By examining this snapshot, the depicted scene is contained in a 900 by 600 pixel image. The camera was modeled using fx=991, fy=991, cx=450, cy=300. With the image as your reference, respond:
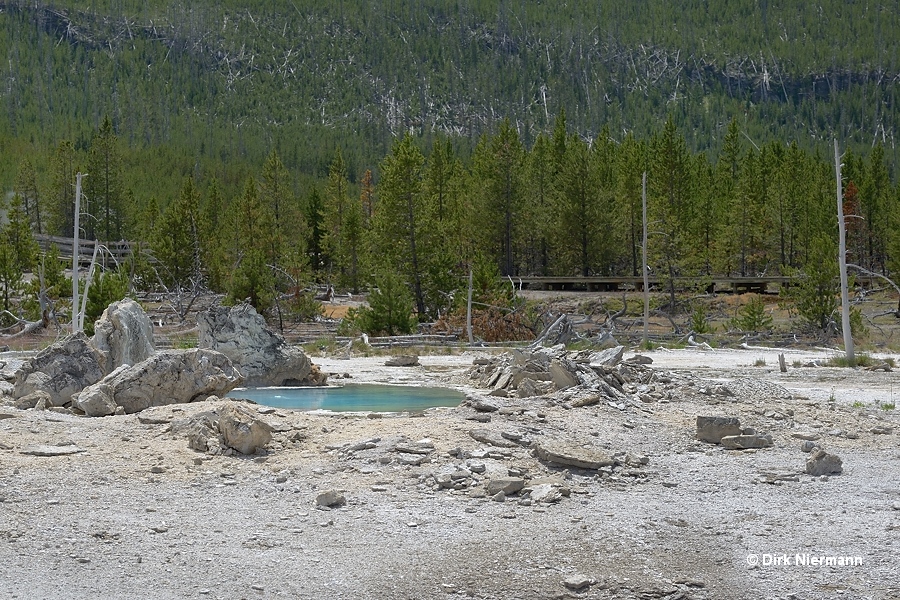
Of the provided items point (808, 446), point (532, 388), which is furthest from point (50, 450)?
point (808, 446)

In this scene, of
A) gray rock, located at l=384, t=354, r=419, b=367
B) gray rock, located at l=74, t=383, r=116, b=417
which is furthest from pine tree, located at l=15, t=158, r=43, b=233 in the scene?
gray rock, located at l=74, t=383, r=116, b=417

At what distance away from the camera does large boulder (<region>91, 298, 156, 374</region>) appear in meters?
18.2

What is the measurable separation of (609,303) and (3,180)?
59.4 metres

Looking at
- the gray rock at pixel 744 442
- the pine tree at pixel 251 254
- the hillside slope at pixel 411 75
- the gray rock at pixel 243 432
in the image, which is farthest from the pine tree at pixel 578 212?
the hillside slope at pixel 411 75

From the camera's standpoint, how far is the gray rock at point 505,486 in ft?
31.8

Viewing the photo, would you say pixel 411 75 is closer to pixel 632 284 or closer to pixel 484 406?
pixel 632 284

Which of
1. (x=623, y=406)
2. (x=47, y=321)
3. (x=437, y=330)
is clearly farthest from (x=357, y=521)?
(x=47, y=321)

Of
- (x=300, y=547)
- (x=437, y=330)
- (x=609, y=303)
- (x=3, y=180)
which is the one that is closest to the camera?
(x=300, y=547)

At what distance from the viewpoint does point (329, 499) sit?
9.31 metres

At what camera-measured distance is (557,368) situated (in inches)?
648

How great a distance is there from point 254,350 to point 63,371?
199 inches

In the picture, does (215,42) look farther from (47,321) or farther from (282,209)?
(47,321)

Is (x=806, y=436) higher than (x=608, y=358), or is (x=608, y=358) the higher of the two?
(x=608, y=358)

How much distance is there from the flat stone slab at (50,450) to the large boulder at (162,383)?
10.7 ft
